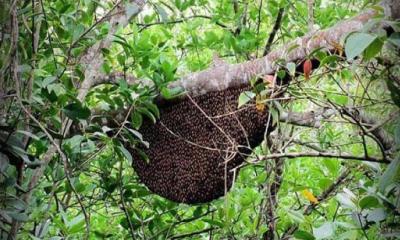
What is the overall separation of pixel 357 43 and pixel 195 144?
3.51 feet

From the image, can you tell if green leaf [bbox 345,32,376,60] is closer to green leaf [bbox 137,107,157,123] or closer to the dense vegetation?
the dense vegetation

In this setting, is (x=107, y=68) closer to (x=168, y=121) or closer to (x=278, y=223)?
(x=168, y=121)

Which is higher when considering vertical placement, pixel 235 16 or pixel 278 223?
pixel 235 16

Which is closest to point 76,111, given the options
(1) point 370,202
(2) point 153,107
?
(2) point 153,107

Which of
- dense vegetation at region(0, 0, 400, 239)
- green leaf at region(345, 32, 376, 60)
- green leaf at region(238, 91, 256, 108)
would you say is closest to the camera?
green leaf at region(345, 32, 376, 60)

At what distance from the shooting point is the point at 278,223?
2.51 metres

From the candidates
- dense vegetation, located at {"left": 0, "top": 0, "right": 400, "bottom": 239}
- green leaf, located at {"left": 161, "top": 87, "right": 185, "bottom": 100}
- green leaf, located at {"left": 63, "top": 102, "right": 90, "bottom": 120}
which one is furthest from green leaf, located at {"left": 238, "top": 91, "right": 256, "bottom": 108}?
green leaf, located at {"left": 161, "top": 87, "right": 185, "bottom": 100}

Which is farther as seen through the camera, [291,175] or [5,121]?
[291,175]

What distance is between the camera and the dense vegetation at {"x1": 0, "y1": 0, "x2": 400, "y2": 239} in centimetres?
111

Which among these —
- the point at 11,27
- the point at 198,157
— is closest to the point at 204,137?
the point at 198,157

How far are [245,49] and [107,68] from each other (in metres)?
0.56

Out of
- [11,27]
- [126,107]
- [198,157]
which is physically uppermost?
[11,27]

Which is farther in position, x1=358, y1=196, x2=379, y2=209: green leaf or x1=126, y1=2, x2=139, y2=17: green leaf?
x1=126, y1=2, x2=139, y2=17: green leaf

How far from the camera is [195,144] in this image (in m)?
1.88
